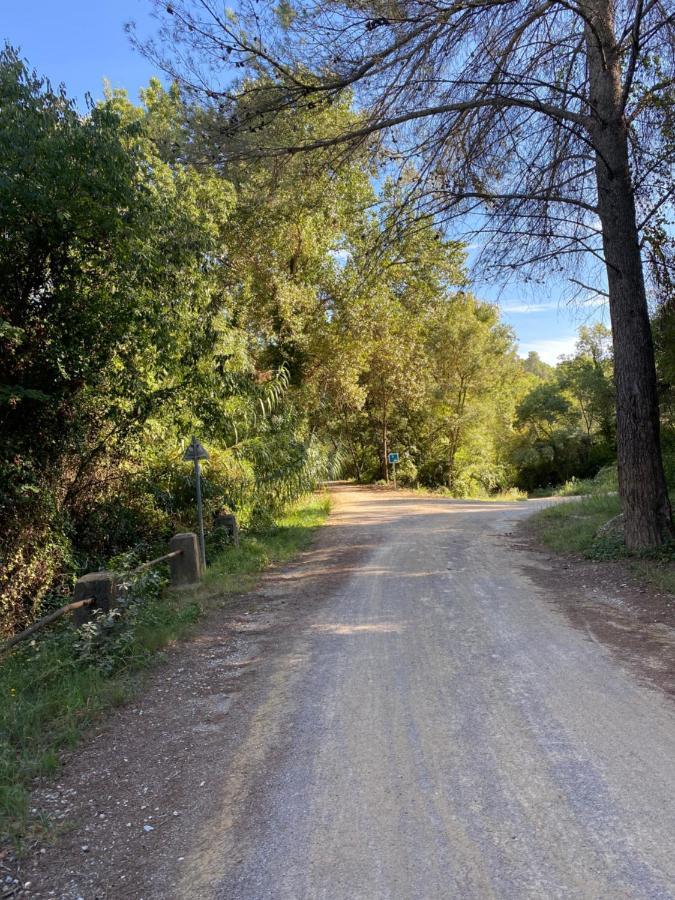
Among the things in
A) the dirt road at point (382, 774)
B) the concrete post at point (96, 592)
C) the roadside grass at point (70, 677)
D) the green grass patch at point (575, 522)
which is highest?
the concrete post at point (96, 592)

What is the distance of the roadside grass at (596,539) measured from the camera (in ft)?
25.7

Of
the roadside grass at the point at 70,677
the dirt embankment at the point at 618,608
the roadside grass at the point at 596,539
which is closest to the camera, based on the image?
the roadside grass at the point at 70,677

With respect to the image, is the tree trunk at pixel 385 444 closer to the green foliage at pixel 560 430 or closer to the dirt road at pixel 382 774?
the green foliage at pixel 560 430

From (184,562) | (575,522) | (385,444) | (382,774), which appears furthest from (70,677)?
(385,444)

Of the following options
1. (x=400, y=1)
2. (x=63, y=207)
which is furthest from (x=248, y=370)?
(x=400, y=1)

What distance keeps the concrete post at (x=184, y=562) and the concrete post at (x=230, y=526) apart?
268 centimetres

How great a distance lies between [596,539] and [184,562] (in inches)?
252

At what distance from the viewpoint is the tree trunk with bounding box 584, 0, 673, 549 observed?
8.62m

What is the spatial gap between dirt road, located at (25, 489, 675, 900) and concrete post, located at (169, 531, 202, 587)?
85.3 inches

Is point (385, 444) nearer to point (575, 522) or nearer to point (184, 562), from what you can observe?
point (575, 522)

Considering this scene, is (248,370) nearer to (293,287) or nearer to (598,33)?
(293,287)

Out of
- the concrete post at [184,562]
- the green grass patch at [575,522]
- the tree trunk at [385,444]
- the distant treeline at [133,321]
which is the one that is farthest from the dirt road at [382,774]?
the tree trunk at [385,444]

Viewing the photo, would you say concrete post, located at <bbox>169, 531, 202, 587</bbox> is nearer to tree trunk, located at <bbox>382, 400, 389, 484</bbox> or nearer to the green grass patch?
the green grass patch

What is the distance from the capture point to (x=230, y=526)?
11.4 m
